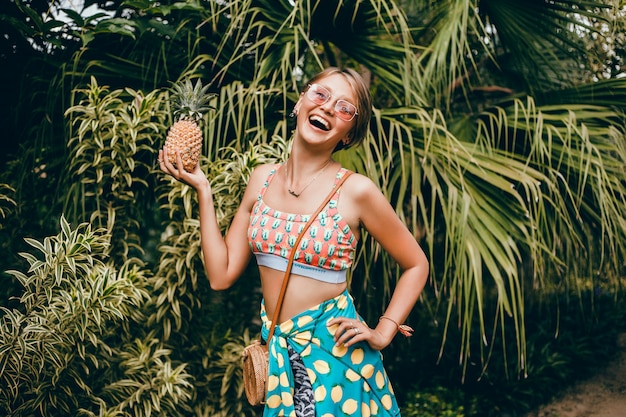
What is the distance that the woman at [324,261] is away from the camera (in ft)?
5.52

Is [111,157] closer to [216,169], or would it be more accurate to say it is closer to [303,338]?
[216,169]

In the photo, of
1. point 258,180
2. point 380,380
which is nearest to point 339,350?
point 380,380

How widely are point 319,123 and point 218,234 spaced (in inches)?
17.0

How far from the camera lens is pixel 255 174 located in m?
1.93

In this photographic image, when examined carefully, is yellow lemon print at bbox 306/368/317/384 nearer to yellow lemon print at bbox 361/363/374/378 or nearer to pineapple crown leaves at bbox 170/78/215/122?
yellow lemon print at bbox 361/363/374/378

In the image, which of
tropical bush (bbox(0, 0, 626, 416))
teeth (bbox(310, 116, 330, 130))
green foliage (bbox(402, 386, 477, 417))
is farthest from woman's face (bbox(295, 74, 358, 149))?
green foliage (bbox(402, 386, 477, 417))

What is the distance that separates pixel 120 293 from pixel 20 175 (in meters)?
0.97

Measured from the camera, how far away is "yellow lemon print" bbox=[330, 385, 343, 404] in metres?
1.67

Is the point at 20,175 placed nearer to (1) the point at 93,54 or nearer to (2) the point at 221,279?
(1) the point at 93,54

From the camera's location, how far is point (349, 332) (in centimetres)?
163

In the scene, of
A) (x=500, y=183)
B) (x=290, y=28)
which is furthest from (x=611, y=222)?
(x=290, y=28)

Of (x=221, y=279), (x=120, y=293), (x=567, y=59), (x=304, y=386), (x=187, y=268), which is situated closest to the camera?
(x=304, y=386)

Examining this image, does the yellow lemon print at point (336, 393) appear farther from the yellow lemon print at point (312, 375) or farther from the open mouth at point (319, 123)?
the open mouth at point (319, 123)

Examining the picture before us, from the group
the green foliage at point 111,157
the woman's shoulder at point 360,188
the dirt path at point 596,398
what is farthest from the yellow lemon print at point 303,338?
the dirt path at point 596,398
